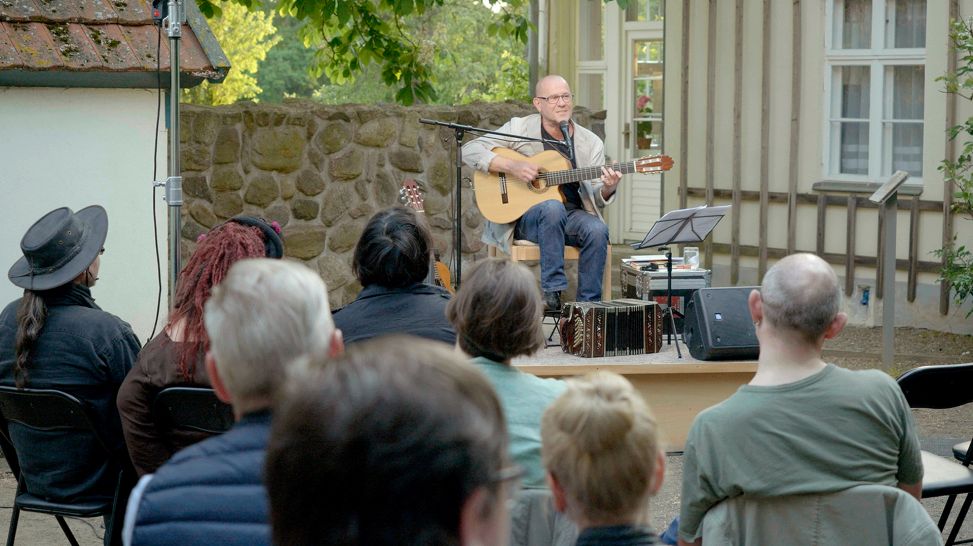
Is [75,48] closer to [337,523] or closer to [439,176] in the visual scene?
[439,176]

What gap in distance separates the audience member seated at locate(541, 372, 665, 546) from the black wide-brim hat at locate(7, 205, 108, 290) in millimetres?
2213

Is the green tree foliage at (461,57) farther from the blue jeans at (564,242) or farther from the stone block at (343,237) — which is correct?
the blue jeans at (564,242)

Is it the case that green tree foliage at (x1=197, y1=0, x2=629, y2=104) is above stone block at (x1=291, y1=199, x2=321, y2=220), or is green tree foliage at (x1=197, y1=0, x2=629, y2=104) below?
above

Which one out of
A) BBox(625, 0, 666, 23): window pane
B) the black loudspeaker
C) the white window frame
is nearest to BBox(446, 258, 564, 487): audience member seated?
the black loudspeaker

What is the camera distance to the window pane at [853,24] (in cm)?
978

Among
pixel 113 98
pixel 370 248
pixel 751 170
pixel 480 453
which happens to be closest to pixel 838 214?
pixel 751 170

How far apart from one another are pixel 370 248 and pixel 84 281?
35.9 inches

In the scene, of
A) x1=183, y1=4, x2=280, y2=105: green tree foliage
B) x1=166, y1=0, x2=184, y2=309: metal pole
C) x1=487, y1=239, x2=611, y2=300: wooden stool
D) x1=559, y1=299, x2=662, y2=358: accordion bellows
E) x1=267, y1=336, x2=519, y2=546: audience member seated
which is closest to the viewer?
x1=267, y1=336, x2=519, y2=546: audience member seated

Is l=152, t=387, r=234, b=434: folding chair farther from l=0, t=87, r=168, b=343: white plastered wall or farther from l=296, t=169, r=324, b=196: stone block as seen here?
l=296, t=169, r=324, b=196: stone block

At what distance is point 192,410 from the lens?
327 centimetres

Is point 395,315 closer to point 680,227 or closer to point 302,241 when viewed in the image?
point 680,227

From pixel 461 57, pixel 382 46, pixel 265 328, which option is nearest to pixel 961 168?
pixel 382 46

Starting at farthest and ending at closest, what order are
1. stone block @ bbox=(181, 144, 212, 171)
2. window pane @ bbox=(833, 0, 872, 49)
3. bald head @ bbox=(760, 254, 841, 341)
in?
Result: window pane @ bbox=(833, 0, 872, 49) → stone block @ bbox=(181, 144, 212, 171) → bald head @ bbox=(760, 254, 841, 341)

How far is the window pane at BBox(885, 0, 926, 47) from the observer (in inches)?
372
